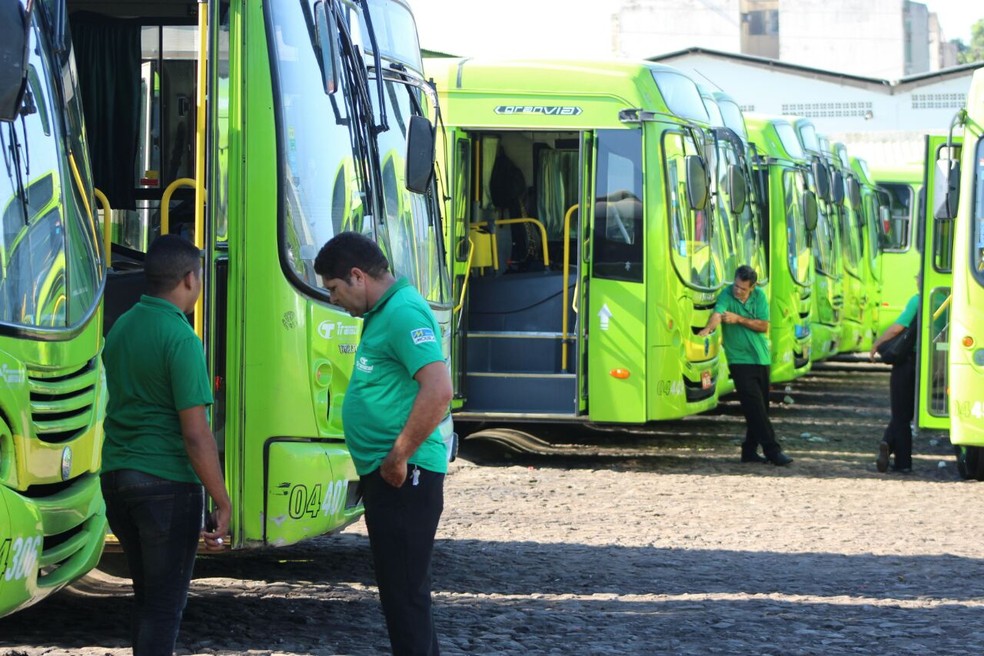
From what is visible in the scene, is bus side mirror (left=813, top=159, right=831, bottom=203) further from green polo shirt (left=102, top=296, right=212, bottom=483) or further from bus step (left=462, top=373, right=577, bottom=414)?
green polo shirt (left=102, top=296, right=212, bottom=483)

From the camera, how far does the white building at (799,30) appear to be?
230 feet

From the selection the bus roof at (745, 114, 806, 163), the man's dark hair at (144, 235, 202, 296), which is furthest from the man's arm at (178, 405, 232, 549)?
the bus roof at (745, 114, 806, 163)

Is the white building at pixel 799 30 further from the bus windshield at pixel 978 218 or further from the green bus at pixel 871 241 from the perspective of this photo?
the bus windshield at pixel 978 218

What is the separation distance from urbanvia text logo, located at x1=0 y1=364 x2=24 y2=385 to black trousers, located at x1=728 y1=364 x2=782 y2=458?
9.41 meters

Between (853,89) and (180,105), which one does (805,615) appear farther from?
(853,89)

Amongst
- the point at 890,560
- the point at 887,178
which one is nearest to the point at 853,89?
the point at 887,178

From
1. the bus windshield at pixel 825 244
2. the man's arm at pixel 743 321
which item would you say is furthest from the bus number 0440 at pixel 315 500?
the bus windshield at pixel 825 244

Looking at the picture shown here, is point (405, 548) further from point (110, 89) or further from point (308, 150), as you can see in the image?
point (110, 89)

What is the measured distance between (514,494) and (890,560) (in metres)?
3.51

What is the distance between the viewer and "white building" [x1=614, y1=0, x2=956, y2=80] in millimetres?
70125

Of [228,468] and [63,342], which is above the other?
[63,342]

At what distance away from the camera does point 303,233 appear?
7520 mm

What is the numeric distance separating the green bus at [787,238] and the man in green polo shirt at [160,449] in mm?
13926

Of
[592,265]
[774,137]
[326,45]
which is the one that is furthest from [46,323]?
[774,137]
